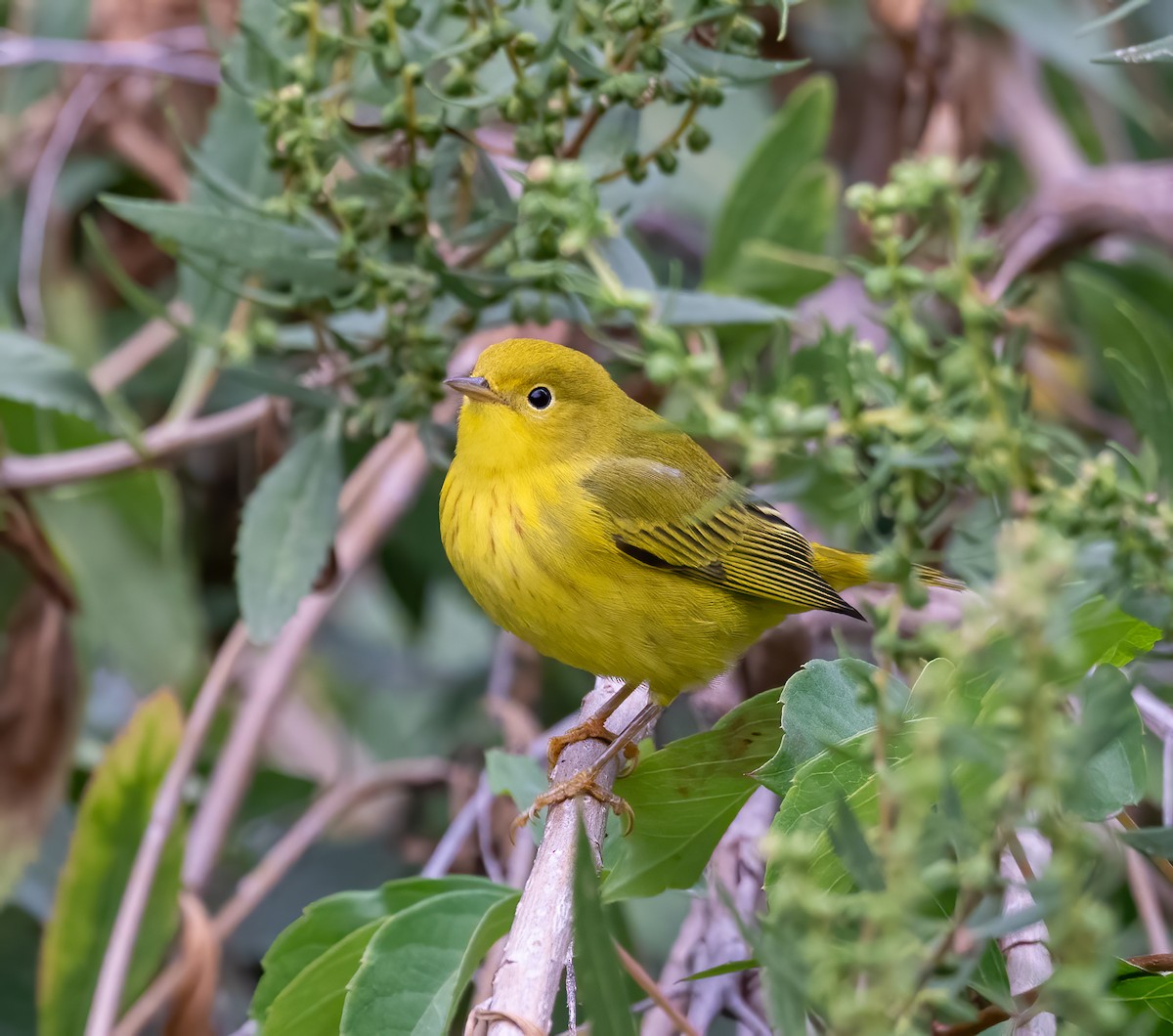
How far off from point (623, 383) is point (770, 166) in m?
0.72

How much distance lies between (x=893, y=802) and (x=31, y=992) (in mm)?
2877

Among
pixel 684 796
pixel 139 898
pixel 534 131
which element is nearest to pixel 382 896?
pixel 684 796

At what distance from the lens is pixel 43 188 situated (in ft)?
12.4

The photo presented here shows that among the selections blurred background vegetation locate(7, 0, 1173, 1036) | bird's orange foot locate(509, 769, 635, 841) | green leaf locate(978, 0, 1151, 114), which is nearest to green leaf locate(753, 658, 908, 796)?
blurred background vegetation locate(7, 0, 1173, 1036)

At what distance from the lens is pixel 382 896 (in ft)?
7.01

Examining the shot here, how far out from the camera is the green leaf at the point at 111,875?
269cm

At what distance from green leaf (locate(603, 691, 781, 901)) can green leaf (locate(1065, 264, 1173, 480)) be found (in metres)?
0.65

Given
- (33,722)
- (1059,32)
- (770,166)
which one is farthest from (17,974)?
(1059,32)

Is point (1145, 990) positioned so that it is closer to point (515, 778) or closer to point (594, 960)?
point (594, 960)

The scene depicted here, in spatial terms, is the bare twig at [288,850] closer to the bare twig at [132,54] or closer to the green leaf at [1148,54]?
the bare twig at [132,54]

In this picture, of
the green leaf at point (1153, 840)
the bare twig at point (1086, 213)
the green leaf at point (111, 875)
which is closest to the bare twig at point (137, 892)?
the green leaf at point (111, 875)

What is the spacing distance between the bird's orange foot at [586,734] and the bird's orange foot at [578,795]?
293mm

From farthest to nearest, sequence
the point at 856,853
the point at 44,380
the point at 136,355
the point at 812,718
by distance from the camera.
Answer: the point at 136,355 < the point at 44,380 < the point at 812,718 < the point at 856,853

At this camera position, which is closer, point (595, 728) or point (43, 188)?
point (595, 728)
